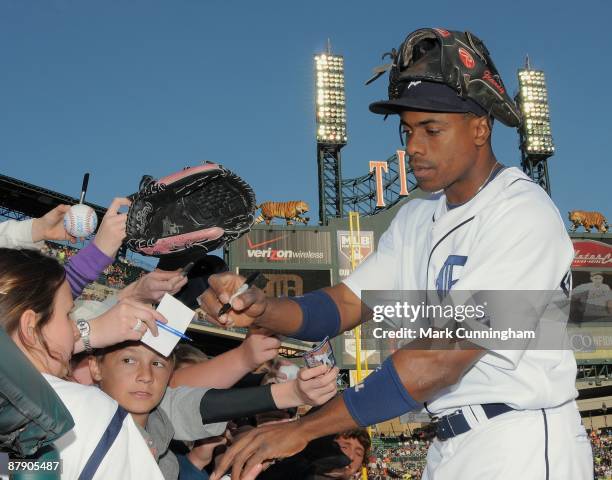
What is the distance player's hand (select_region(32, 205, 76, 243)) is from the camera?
124 inches

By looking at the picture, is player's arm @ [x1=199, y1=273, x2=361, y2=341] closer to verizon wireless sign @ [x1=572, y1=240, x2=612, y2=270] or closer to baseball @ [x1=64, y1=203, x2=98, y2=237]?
baseball @ [x1=64, y1=203, x2=98, y2=237]

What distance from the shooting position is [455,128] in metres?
2.33

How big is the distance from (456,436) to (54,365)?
117 cm

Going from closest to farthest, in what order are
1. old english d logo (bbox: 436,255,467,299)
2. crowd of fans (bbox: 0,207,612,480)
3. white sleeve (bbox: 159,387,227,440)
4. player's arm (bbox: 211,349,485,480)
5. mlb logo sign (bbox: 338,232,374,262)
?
crowd of fans (bbox: 0,207,612,480) → player's arm (bbox: 211,349,485,480) → old english d logo (bbox: 436,255,467,299) → white sleeve (bbox: 159,387,227,440) → mlb logo sign (bbox: 338,232,374,262)

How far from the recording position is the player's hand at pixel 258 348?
306 centimetres

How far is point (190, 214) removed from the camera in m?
2.56

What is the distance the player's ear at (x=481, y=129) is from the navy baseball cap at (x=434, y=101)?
2 centimetres

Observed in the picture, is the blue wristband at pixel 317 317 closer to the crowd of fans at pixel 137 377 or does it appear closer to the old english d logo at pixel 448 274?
the crowd of fans at pixel 137 377

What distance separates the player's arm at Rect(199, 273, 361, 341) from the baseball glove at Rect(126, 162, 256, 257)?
0.57 feet

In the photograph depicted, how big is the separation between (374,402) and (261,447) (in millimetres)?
337

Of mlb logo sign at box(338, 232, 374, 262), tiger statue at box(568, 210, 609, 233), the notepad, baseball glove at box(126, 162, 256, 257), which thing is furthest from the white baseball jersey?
tiger statue at box(568, 210, 609, 233)

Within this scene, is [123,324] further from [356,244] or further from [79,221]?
[356,244]

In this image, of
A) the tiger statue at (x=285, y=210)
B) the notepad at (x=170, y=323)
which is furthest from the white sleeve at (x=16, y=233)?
the tiger statue at (x=285, y=210)

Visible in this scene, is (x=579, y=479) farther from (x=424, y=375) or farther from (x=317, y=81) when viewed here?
(x=317, y=81)
